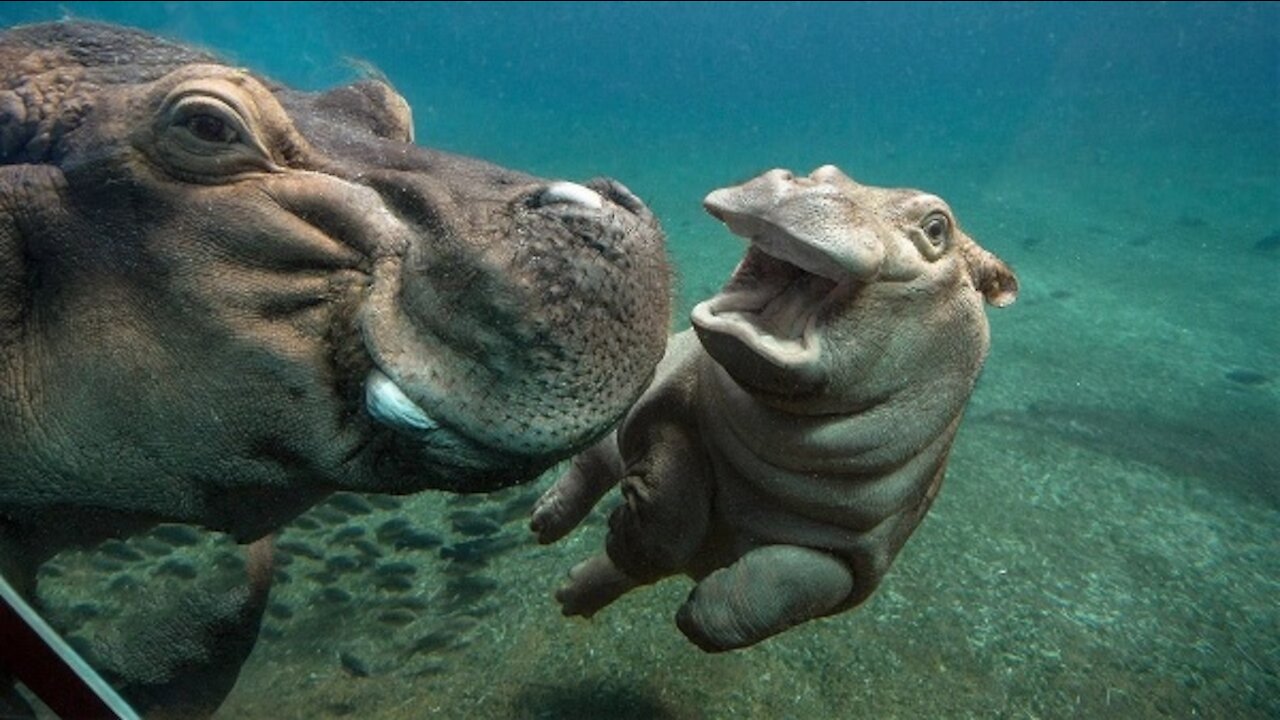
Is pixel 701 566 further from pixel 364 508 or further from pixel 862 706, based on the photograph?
pixel 364 508

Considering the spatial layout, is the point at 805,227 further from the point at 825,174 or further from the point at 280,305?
the point at 280,305

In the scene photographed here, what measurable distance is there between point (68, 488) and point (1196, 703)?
561 centimetres

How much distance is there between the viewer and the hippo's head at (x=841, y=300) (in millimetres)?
2232

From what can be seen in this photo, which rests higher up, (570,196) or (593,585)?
(570,196)

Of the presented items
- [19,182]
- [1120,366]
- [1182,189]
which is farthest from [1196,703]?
[1182,189]

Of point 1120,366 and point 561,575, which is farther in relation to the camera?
point 1120,366

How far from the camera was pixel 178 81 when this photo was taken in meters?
2.17

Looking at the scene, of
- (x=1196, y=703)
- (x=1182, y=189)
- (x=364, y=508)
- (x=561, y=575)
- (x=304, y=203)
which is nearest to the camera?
(x=304, y=203)

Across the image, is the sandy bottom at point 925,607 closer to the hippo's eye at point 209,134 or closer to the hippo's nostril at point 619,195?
the hippo's nostril at point 619,195

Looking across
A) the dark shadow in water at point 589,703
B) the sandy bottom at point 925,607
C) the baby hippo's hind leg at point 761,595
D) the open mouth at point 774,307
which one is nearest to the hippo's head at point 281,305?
the open mouth at point 774,307

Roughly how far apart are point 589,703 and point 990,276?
293 centimetres

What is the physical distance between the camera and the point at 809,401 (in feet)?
7.89

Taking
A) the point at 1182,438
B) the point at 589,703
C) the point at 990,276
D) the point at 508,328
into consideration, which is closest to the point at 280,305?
the point at 508,328

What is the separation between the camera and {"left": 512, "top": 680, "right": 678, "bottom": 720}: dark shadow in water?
4137 millimetres
